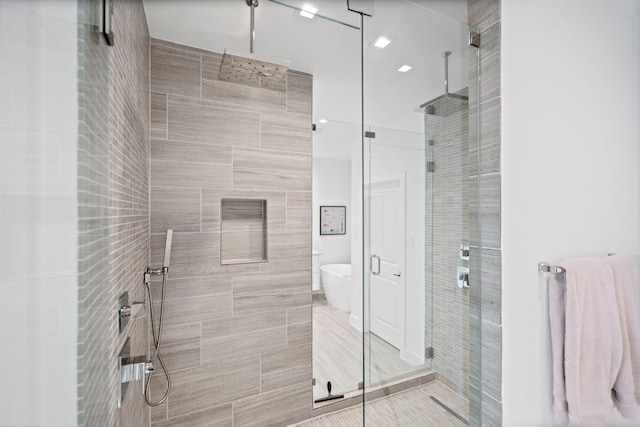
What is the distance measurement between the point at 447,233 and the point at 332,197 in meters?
2.56

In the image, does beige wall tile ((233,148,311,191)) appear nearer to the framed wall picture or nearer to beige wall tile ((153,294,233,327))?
beige wall tile ((153,294,233,327))

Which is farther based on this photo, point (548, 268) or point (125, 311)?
point (548, 268)

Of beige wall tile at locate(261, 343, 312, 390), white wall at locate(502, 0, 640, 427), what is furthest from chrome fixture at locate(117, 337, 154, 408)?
white wall at locate(502, 0, 640, 427)

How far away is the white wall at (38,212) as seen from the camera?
0.43m

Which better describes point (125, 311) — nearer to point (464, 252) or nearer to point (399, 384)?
point (399, 384)

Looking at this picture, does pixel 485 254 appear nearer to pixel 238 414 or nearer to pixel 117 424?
pixel 117 424

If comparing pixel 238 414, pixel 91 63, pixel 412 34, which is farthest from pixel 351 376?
pixel 91 63

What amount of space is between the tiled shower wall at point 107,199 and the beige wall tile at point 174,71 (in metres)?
0.39

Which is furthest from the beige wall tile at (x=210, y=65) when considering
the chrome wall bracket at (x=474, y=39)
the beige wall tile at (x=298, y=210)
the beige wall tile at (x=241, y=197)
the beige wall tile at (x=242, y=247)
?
the chrome wall bracket at (x=474, y=39)

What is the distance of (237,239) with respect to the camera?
200 centimetres

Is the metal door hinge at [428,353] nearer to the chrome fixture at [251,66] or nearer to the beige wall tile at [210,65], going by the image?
the chrome fixture at [251,66]

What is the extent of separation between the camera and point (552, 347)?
1.15 metres

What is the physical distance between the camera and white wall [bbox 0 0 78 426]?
0.43m

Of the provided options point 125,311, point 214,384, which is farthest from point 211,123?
point 214,384
